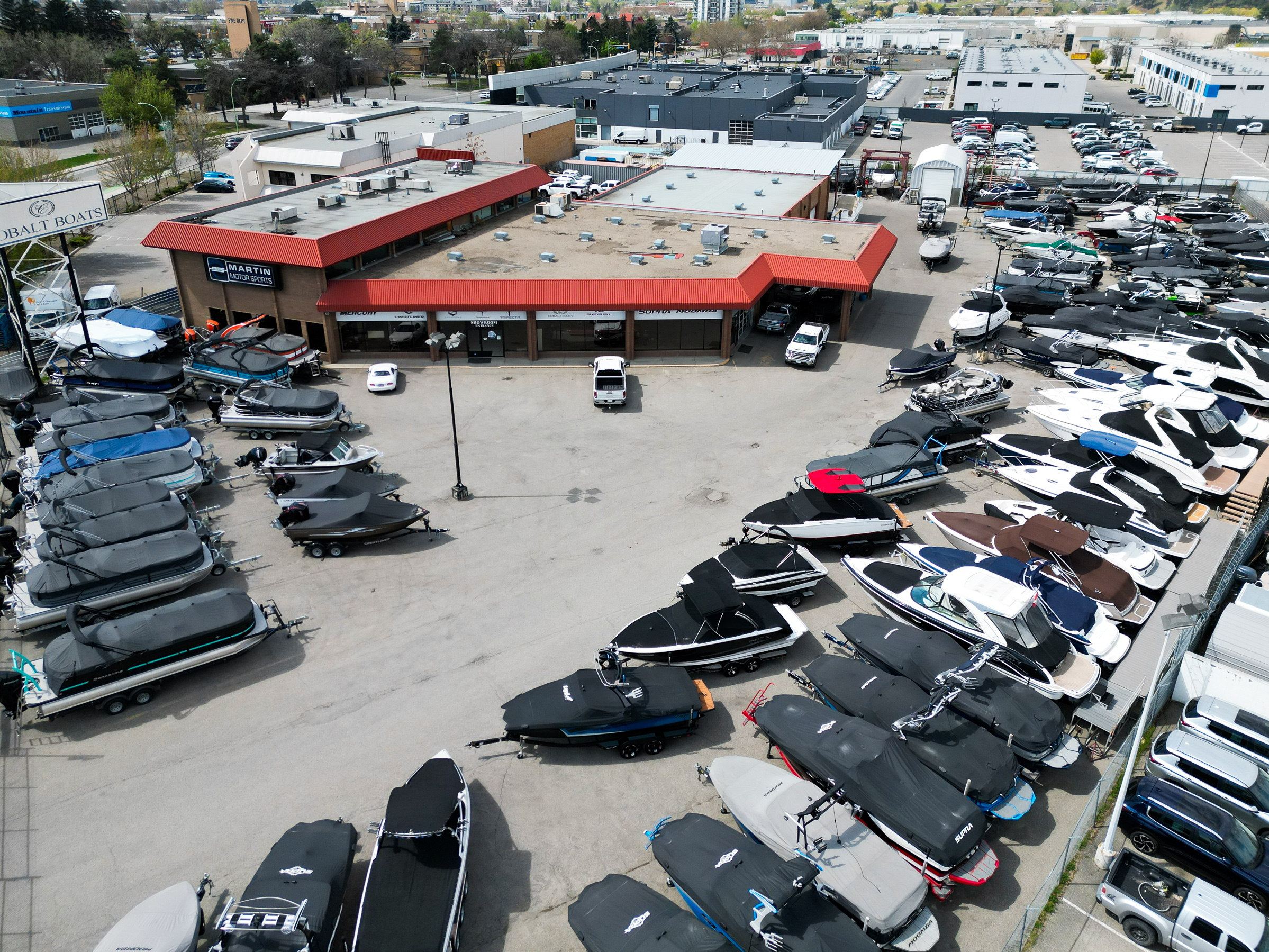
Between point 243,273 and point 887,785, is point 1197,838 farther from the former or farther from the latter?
point 243,273

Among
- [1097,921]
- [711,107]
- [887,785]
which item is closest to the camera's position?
[1097,921]

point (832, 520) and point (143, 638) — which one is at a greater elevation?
point (143, 638)

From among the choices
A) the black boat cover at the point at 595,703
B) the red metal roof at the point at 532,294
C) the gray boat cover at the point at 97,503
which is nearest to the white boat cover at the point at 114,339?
the red metal roof at the point at 532,294

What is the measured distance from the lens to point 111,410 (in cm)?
2803

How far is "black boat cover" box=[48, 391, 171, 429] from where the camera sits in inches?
1072

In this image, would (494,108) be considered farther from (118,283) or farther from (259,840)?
(259,840)

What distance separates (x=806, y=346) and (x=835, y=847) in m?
24.3

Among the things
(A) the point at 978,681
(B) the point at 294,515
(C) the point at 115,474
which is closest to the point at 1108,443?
(A) the point at 978,681

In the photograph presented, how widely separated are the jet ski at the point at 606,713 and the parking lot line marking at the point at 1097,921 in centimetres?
690

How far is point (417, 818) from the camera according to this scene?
14148 millimetres

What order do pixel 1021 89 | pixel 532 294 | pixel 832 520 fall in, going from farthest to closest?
pixel 1021 89
pixel 532 294
pixel 832 520

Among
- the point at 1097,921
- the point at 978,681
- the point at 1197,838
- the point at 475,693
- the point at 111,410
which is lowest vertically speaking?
the point at 1097,921

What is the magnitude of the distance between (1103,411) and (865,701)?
17218mm

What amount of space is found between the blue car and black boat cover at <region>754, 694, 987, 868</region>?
2.76 metres
